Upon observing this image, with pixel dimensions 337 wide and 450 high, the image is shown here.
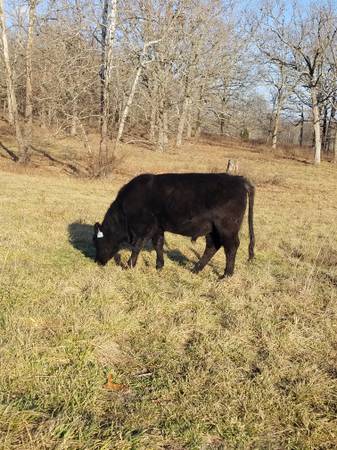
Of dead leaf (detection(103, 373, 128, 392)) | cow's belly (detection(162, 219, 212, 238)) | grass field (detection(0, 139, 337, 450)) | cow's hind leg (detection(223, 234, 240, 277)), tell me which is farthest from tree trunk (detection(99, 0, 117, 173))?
dead leaf (detection(103, 373, 128, 392))

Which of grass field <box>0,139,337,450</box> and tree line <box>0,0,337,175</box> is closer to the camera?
grass field <box>0,139,337,450</box>

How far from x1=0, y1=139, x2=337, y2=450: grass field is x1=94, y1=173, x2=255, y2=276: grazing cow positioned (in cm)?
43

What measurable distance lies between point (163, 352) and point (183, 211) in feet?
8.57

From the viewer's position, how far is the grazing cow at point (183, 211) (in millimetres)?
5914

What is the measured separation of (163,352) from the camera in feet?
12.3

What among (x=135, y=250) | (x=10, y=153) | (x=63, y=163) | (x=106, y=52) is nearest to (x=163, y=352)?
(x=135, y=250)

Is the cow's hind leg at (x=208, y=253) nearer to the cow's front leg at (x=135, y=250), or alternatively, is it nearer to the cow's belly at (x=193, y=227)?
the cow's belly at (x=193, y=227)

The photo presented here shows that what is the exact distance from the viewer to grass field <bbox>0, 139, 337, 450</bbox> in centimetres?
273

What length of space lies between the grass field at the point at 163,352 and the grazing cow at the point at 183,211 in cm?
43

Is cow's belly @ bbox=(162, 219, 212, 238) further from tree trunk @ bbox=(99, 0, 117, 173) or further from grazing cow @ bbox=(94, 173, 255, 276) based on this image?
tree trunk @ bbox=(99, 0, 117, 173)

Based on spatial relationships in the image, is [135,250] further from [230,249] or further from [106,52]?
[106,52]

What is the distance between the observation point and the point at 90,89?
16.6 meters

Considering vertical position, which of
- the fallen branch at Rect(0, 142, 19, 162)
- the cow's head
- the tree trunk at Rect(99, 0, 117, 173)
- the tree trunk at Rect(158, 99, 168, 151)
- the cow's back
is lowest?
the cow's head

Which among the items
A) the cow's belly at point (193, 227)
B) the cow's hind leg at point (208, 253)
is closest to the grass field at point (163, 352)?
the cow's hind leg at point (208, 253)
